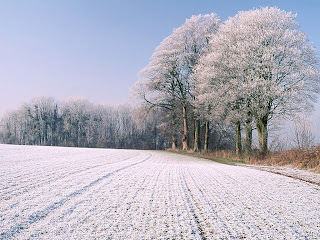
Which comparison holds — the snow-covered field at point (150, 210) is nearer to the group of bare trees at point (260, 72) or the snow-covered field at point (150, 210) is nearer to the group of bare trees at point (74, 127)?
the group of bare trees at point (260, 72)

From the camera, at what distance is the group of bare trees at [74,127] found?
2151 inches

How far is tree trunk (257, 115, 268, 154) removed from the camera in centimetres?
1606

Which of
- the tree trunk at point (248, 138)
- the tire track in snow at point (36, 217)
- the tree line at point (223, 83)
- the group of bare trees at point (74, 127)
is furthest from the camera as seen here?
the group of bare trees at point (74, 127)

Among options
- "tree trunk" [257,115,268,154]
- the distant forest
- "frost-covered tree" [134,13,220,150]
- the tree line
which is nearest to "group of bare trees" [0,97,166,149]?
the distant forest

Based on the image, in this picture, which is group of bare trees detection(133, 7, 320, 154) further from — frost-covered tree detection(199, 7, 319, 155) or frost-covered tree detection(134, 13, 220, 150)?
frost-covered tree detection(134, 13, 220, 150)

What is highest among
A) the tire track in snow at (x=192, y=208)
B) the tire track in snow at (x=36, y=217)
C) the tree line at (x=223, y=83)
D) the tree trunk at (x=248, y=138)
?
the tree line at (x=223, y=83)

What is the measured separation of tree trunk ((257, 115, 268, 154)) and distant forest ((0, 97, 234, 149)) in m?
35.7

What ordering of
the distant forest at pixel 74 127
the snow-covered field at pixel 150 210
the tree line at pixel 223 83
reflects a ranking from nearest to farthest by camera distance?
the snow-covered field at pixel 150 210, the tree line at pixel 223 83, the distant forest at pixel 74 127

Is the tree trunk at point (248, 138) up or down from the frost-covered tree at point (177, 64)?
→ down

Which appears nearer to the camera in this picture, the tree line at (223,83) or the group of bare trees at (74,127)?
the tree line at (223,83)

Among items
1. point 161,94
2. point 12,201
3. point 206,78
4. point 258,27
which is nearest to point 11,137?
point 161,94

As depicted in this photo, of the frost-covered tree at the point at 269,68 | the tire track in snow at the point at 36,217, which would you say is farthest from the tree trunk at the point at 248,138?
the tire track in snow at the point at 36,217

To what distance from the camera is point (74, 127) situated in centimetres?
5509

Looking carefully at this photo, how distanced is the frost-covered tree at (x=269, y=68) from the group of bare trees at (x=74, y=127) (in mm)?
36604
